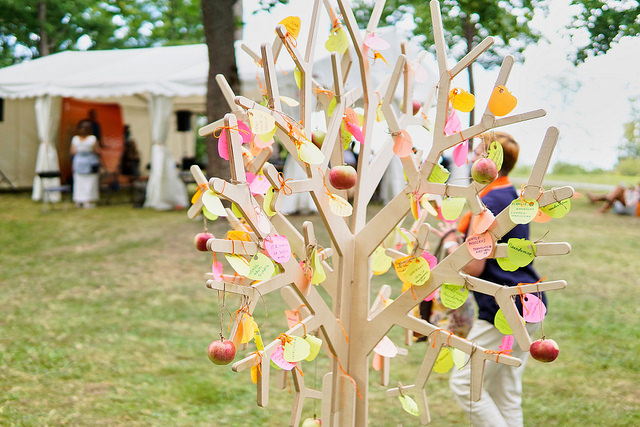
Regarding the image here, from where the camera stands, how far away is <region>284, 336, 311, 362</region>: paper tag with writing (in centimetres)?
135

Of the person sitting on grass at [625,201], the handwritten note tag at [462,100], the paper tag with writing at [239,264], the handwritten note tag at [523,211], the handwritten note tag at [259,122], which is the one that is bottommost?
the person sitting on grass at [625,201]

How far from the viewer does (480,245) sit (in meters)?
1.39

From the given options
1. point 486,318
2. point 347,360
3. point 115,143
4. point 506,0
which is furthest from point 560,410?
point 115,143

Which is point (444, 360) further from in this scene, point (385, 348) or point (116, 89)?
point (116, 89)

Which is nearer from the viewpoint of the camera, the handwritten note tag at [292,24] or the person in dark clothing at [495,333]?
the handwritten note tag at [292,24]

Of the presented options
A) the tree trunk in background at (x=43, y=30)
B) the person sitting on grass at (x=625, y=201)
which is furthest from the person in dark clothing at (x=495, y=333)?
the tree trunk in background at (x=43, y=30)

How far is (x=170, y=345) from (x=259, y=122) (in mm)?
3012

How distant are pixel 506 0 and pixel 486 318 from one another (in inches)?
76.0

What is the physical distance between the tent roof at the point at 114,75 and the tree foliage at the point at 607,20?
7.98m

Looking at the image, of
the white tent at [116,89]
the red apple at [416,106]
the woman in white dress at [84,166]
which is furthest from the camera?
the woman in white dress at [84,166]

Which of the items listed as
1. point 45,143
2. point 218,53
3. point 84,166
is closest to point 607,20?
point 218,53

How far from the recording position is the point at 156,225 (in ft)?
27.6

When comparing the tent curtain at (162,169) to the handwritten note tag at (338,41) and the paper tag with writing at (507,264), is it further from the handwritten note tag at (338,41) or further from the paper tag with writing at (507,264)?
the paper tag with writing at (507,264)

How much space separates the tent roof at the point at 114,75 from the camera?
9625 mm
